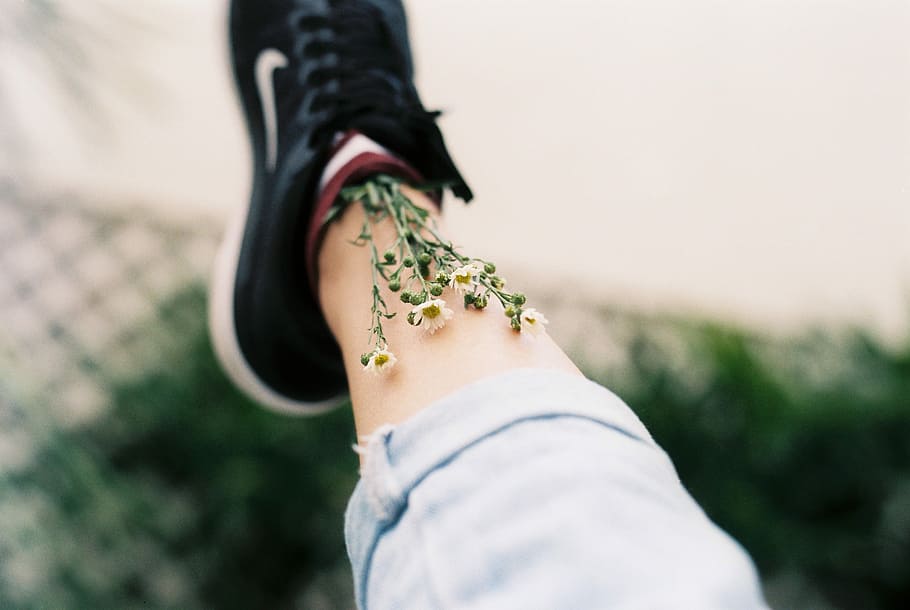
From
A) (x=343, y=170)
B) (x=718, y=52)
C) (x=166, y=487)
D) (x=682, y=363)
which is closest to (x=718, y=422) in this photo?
(x=682, y=363)

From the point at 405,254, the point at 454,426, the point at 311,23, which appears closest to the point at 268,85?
the point at 311,23

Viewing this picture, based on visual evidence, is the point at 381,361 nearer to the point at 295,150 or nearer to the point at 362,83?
the point at 295,150

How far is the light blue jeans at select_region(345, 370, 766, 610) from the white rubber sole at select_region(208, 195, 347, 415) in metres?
0.41

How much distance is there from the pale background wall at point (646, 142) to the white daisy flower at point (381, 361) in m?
0.77

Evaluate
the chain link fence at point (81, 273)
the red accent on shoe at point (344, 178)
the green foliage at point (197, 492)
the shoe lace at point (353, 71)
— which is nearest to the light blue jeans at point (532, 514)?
the red accent on shoe at point (344, 178)

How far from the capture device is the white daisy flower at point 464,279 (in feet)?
1.69

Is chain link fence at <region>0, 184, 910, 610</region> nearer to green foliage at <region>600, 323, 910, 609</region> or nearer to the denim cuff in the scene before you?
green foliage at <region>600, 323, 910, 609</region>

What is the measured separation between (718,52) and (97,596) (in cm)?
147

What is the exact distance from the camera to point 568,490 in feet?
1.27

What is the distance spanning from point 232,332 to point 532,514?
0.52 m

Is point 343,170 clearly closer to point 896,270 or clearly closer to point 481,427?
point 481,427

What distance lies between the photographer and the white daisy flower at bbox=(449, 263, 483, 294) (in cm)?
52

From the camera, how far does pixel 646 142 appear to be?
1.49m

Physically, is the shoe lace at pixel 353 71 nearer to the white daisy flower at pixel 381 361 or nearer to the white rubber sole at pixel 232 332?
the white rubber sole at pixel 232 332
